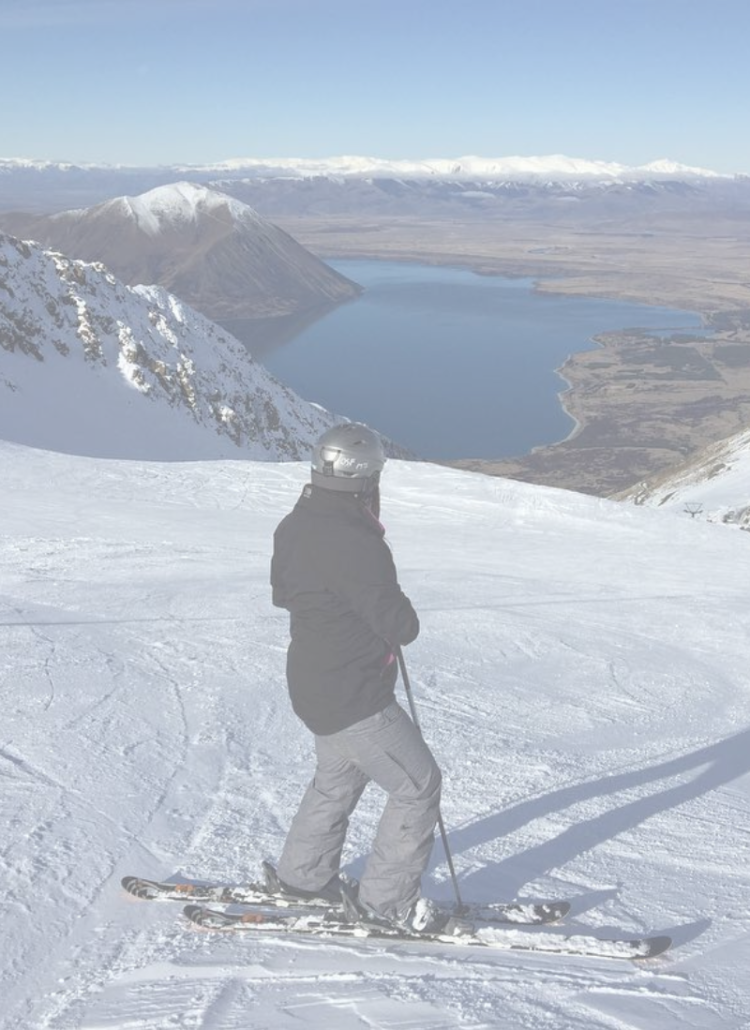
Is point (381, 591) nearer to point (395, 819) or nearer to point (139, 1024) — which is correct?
point (395, 819)

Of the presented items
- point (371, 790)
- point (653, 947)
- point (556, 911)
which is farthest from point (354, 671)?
point (371, 790)

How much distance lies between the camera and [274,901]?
4.08 metres

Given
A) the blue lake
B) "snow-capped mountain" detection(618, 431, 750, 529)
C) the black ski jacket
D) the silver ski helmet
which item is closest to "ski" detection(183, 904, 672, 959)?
the black ski jacket

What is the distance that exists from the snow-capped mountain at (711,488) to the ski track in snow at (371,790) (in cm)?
1672

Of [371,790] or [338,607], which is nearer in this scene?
[338,607]

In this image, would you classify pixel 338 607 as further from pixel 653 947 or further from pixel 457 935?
pixel 653 947

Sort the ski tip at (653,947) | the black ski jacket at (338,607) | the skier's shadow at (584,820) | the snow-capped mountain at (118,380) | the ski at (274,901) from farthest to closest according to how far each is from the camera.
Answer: the snow-capped mountain at (118,380) < the skier's shadow at (584,820) < the ski at (274,901) < the ski tip at (653,947) < the black ski jacket at (338,607)

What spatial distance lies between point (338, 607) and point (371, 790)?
2.21 metres

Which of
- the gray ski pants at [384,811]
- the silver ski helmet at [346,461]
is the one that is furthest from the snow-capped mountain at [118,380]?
the silver ski helmet at [346,461]

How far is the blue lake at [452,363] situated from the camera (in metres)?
104

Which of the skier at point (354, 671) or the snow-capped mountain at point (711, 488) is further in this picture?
the snow-capped mountain at point (711, 488)

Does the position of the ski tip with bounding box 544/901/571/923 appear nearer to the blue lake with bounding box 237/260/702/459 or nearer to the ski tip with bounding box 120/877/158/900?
the ski tip with bounding box 120/877/158/900

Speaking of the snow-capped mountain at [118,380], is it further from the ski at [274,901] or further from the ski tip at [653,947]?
the ski tip at [653,947]

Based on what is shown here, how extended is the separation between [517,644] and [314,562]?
5.80 metres
